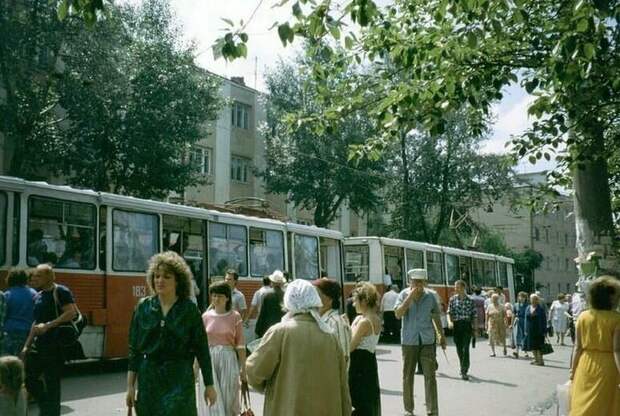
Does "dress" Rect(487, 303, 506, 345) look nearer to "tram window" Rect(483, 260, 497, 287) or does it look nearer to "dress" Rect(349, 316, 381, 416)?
"dress" Rect(349, 316, 381, 416)

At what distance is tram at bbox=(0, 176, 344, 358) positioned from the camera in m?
12.7

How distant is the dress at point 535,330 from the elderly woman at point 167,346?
14.7 meters

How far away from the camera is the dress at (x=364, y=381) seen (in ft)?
22.9

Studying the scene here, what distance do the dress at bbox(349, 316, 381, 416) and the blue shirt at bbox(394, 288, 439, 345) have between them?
2970mm

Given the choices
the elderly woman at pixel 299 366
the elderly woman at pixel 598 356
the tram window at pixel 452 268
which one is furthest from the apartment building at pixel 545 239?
the elderly woman at pixel 299 366

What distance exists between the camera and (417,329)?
10055 millimetres

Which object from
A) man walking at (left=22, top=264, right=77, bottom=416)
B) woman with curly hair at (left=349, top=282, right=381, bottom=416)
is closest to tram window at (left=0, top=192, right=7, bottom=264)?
man walking at (left=22, top=264, right=77, bottom=416)

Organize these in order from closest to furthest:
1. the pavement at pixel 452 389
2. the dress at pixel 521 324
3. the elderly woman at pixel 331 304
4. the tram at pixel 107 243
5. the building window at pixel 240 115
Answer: the elderly woman at pixel 331 304
the pavement at pixel 452 389
the tram at pixel 107 243
the dress at pixel 521 324
the building window at pixel 240 115

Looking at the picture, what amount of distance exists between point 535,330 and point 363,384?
1289cm

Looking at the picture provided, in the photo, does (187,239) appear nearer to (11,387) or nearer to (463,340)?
(463,340)

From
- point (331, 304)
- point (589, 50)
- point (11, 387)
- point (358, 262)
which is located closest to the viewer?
point (11, 387)

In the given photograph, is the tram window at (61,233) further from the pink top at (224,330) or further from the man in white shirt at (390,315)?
the man in white shirt at (390,315)

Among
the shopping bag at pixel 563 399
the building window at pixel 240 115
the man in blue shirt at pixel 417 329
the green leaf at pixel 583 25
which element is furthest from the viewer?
the building window at pixel 240 115

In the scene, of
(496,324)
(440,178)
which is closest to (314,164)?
(440,178)
